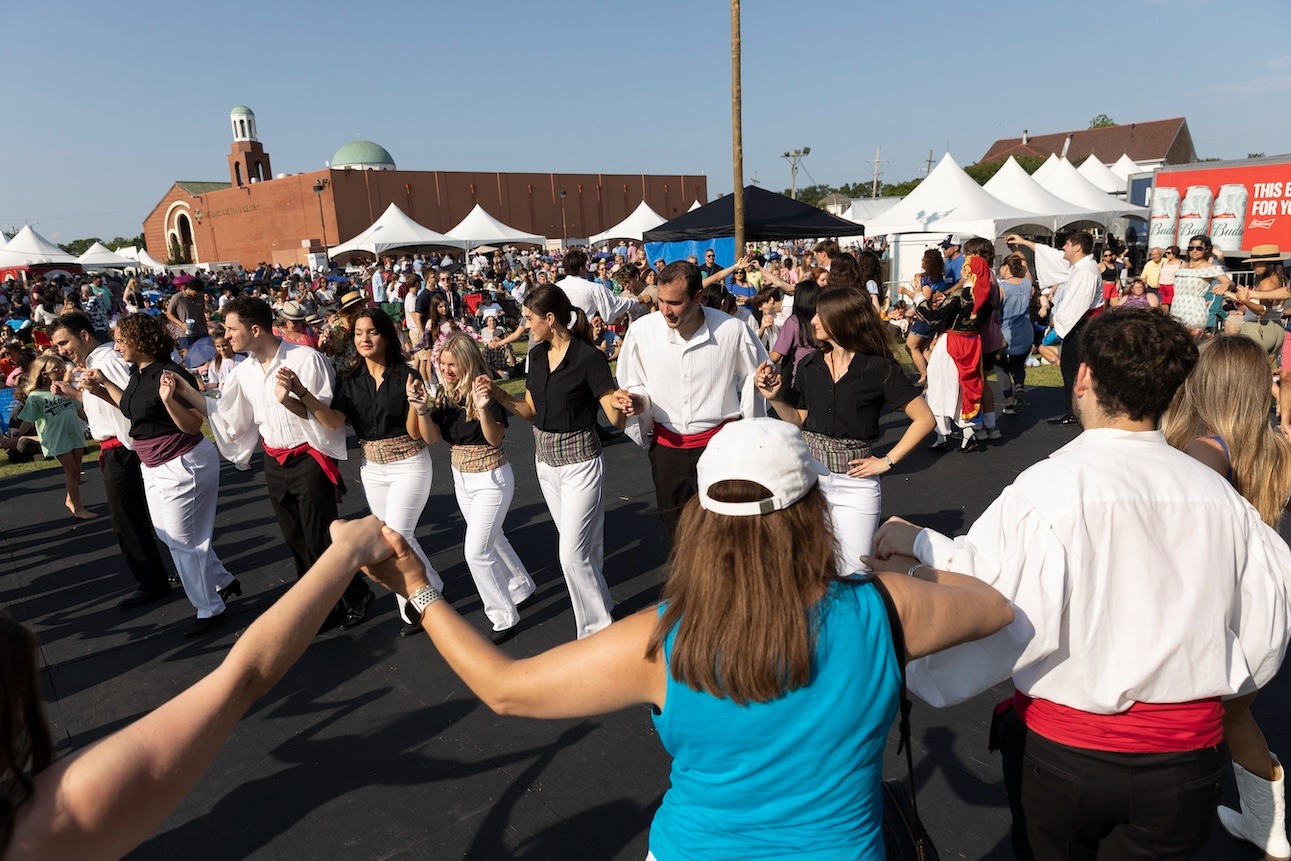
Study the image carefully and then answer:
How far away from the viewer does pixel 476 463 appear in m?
4.55

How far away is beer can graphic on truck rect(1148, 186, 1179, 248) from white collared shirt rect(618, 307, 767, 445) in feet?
56.4

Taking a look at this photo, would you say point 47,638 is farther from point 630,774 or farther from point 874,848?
point 874,848

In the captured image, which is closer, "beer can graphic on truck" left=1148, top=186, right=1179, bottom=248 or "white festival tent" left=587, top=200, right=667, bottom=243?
"beer can graphic on truck" left=1148, top=186, right=1179, bottom=248

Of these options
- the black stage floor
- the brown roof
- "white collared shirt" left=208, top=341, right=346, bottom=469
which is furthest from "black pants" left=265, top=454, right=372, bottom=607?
the brown roof

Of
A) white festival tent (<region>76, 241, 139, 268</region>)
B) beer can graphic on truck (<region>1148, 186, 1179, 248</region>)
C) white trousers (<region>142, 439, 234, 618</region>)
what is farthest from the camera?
white festival tent (<region>76, 241, 139, 268</region>)

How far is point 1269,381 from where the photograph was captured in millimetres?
2553

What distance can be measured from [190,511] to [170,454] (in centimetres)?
35

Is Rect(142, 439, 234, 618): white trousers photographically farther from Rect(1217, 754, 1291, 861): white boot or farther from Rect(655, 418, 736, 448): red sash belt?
Rect(1217, 754, 1291, 861): white boot

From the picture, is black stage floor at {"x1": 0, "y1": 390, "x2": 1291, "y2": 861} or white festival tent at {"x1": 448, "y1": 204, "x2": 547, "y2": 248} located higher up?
white festival tent at {"x1": 448, "y1": 204, "x2": 547, "y2": 248}

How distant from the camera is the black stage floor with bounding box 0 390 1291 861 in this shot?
309 centimetres

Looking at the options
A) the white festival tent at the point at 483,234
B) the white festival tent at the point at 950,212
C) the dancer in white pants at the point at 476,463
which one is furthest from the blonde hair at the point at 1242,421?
the white festival tent at the point at 483,234

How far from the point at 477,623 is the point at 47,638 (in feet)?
8.85

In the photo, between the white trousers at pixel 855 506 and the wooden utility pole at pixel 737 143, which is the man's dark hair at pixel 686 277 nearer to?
the white trousers at pixel 855 506

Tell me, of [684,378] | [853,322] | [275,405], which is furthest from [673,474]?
[275,405]
